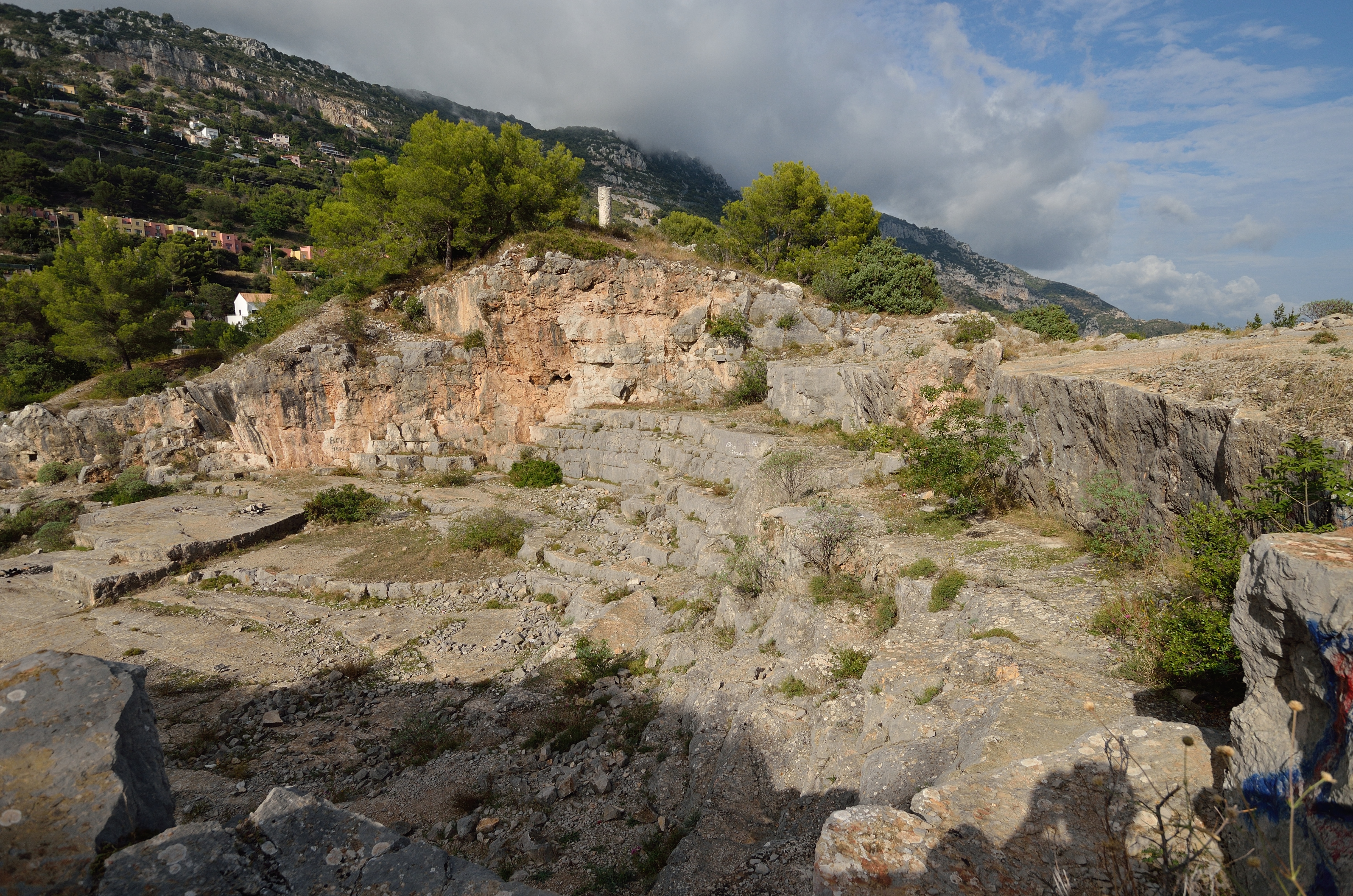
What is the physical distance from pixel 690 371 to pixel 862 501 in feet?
38.3

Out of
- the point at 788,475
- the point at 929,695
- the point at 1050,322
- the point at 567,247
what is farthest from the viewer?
the point at 567,247

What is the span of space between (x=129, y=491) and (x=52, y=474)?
400cm

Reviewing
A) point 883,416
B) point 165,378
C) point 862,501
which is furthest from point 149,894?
point 165,378

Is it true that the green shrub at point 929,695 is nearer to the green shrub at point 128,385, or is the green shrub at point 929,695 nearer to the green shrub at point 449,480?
the green shrub at point 449,480

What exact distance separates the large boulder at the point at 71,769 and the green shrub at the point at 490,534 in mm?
9789

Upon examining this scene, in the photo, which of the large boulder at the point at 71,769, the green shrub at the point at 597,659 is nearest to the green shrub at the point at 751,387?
the green shrub at the point at 597,659

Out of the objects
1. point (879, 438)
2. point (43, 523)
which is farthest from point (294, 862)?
point (43, 523)

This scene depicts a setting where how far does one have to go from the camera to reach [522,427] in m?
20.1

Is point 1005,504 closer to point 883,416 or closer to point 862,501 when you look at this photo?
point 862,501

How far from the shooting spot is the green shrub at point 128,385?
2019 centimetres

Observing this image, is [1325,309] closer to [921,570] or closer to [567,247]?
[921,570]

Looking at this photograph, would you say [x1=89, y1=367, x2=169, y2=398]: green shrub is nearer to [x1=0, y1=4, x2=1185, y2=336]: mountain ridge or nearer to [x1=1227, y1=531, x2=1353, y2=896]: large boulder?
[x1=1227, y1=531, x2=1353, y2=896]: large boulder

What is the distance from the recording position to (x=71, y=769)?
275 centimetres

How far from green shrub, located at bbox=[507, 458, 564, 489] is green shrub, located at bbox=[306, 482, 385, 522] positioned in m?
3.85
